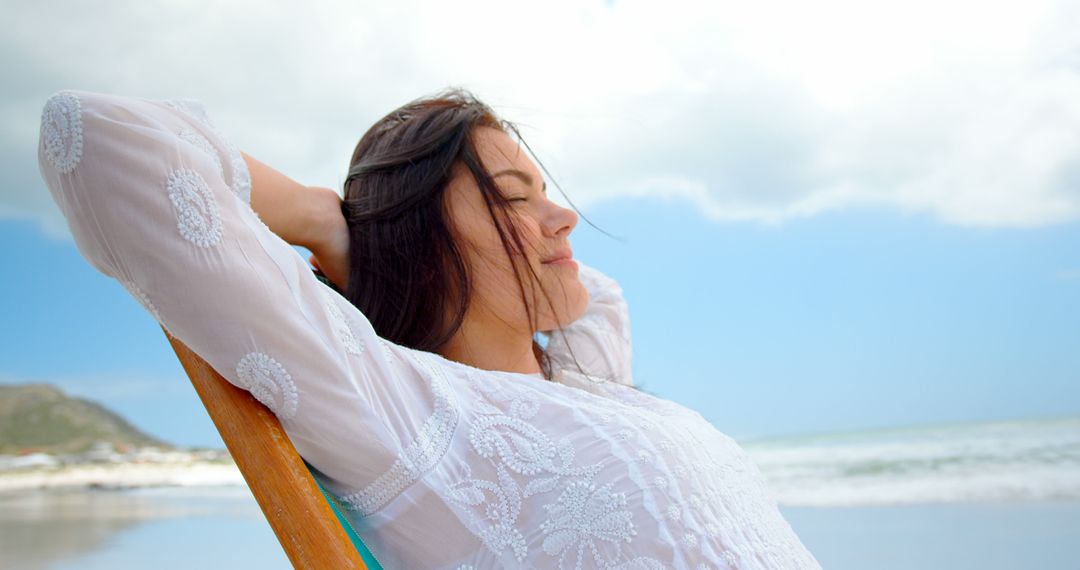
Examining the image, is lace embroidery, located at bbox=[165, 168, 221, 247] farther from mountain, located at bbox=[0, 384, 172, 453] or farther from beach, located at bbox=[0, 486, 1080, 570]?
mountain, located at bbox=[0, 384, 172, 453]

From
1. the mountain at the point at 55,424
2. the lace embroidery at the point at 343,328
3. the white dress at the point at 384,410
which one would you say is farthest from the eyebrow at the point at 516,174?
the mountain at the point at 55,424

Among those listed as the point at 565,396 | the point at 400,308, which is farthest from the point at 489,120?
the point at 565,396

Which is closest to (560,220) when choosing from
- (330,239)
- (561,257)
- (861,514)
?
(561,257)

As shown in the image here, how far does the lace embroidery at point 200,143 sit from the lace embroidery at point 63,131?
90mm

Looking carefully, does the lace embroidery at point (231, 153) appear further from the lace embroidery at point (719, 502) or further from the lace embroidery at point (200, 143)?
the lace embroidery at point (719, 502)

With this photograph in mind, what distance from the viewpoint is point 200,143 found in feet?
2.60

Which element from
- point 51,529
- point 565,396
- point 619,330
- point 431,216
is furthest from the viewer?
point 51,529

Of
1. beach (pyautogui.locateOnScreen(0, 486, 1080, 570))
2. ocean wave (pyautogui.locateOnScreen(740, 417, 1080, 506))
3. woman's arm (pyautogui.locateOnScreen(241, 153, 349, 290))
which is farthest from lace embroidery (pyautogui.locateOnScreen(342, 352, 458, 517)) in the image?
ocean wave (pyautogui.locateOnScreen(740, 417, 1080, 506))

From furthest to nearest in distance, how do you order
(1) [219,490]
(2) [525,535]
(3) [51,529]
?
1. (1) [219,490]
2. (3) [51,529]
3. (2) [525,535]

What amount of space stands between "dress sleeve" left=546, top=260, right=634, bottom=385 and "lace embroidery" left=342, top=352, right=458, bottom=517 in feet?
2.01

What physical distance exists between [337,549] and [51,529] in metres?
5.64

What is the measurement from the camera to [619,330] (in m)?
1.65

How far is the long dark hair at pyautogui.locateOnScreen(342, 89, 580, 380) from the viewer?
1169 mm

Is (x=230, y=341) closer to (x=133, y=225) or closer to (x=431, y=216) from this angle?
(x=133, y=225)
